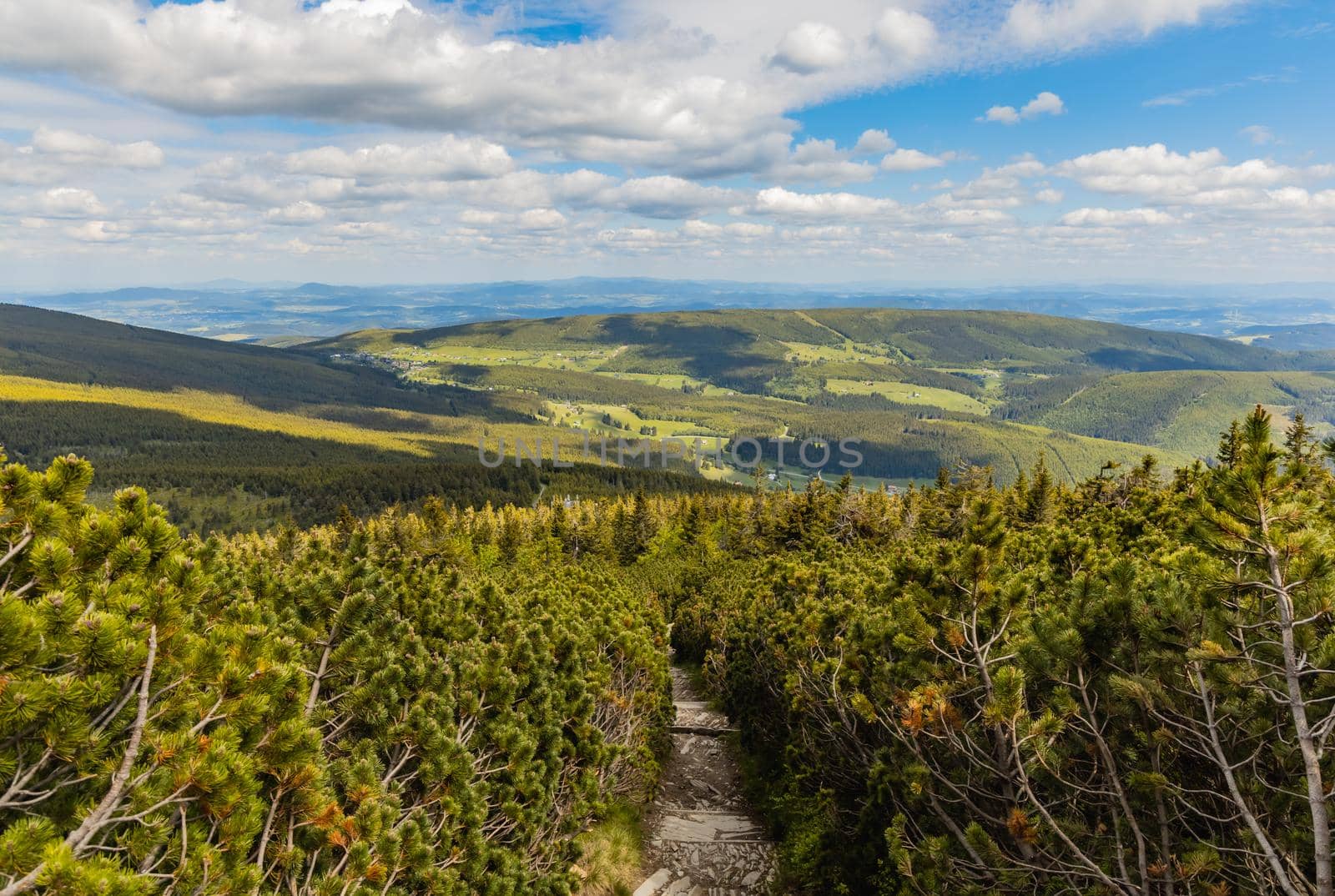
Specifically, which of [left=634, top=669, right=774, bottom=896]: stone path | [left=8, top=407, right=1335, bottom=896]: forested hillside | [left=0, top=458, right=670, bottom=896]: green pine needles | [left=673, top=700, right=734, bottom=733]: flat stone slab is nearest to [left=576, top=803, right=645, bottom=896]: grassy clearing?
[left=8, top=407, right=1335, bottom=896]: forested hillside

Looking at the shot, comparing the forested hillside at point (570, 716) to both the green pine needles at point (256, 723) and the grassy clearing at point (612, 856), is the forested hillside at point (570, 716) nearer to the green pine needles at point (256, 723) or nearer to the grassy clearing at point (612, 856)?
the green pine needles at point (256, 723)

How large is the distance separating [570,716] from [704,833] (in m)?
9.08

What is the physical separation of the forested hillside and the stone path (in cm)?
198

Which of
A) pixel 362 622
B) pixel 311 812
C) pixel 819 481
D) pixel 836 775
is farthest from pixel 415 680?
pixel 819 481

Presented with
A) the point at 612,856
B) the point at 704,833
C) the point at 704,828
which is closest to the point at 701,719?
the point at 704,828

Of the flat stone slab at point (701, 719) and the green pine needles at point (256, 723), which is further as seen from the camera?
→ the flat stone slab at point (701, 719)

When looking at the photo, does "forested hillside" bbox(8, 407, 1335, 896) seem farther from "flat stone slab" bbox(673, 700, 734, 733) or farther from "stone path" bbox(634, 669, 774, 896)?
"flat stone slab" bbox(673, 700, 734, 733)

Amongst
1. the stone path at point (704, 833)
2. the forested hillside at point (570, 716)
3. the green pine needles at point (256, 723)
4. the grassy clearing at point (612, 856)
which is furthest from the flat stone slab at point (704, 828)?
the green pine needles at point (256, 723)

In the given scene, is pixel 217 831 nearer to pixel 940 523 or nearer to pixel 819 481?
pixel 940 523

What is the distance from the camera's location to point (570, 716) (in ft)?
54.0

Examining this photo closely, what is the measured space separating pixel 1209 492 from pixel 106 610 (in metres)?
11.0

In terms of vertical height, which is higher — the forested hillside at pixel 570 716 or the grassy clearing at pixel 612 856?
the forested hillside at pixel 570 716

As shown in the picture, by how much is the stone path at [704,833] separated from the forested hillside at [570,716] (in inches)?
78.1

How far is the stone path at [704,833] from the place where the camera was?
18.9 metres
